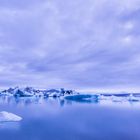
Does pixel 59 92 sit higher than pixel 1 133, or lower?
higher

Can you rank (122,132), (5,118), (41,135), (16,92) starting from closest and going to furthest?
(41,135), (122,132), (5,118), (16,92)

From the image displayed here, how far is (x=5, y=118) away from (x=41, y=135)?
303 centimetres

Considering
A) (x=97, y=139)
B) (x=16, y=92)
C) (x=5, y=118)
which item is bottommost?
(x=97, y=139)

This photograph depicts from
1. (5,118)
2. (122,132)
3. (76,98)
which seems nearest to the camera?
(122,132)

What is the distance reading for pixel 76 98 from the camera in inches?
2000

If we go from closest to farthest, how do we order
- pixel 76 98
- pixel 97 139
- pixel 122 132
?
pixel 97 139
pixel 122 132
pixel 76 98

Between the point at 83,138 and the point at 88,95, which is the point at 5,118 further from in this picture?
the point at 88,95

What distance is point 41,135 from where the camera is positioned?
9.91m

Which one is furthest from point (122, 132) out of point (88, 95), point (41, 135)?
point (88, 95)

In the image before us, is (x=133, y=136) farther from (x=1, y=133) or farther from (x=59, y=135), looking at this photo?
(x=1, y=133)

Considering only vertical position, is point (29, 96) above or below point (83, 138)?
above

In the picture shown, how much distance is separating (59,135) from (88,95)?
37711 millimetres

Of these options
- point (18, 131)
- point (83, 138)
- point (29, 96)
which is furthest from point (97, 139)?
point (29, 96)

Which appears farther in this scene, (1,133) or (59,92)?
(59,92)
